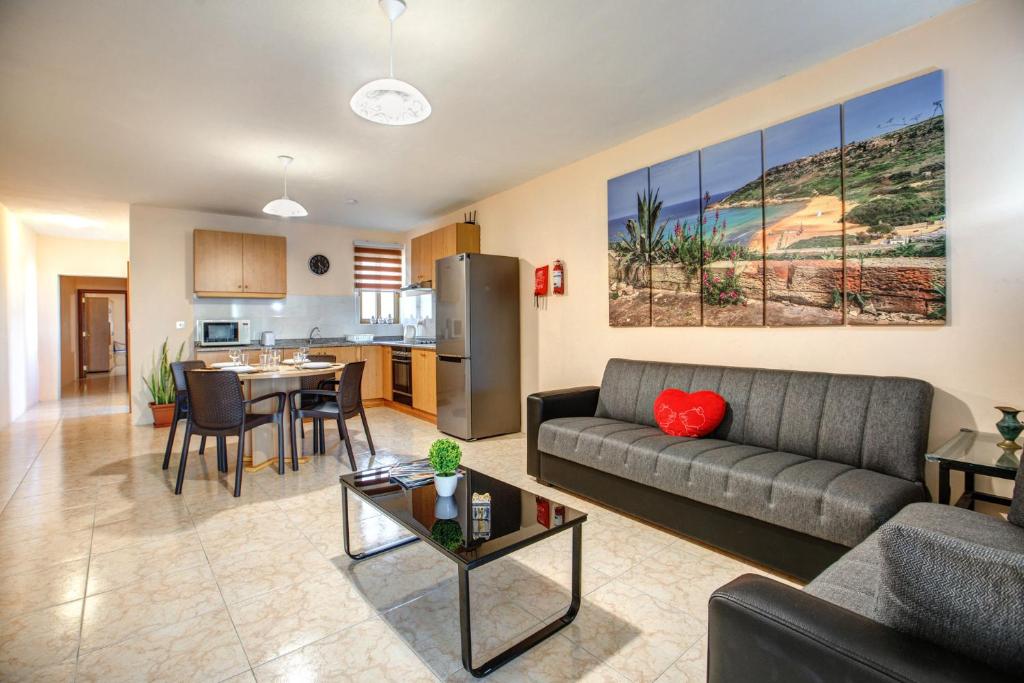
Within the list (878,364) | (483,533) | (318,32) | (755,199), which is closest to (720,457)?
(878,364)

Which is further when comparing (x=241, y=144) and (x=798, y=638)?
(x=241, y=144)

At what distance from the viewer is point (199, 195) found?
5445 mm

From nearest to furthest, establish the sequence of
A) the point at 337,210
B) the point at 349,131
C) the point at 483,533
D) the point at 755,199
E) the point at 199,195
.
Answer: the point at 483,533 < the point at 755,199 < the point at 349,131 < the point at 199,195 < the point at 337,210

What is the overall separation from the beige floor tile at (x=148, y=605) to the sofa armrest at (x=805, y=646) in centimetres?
211

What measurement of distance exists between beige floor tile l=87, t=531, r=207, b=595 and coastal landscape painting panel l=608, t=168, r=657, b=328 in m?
3.22

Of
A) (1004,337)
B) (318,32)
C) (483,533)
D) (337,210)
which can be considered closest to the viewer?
(483,533)

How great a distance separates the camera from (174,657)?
1.78m

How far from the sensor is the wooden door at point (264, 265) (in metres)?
6.21

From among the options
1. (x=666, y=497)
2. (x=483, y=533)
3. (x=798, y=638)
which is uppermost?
(x=798, y=638)

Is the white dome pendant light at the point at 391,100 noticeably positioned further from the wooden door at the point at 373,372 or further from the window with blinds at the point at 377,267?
the window with blinds at the point at 377,267

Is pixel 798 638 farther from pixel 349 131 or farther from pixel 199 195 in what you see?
pixel 199 195

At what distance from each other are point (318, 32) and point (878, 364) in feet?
11.2

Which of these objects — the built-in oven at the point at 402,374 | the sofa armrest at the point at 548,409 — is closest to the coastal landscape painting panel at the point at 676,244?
the sofa armrest at the point at 548,409

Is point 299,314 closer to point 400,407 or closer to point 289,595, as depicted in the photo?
point 400,407
